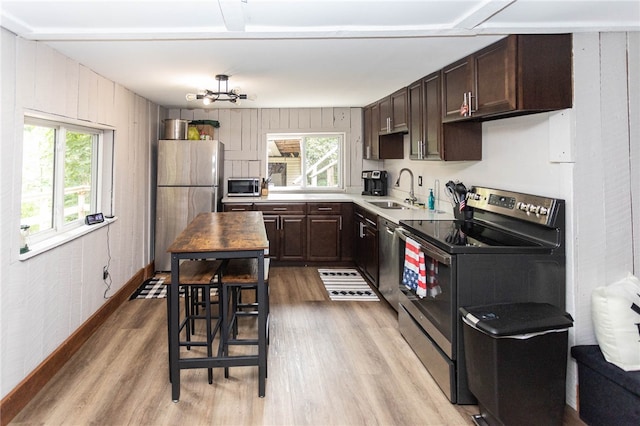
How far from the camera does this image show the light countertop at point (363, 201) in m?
3.61

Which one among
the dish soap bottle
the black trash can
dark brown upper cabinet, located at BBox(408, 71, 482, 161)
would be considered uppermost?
dark brown upper cabinet, located at BBox(408, 71, 482, 161)

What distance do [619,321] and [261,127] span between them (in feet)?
15.3

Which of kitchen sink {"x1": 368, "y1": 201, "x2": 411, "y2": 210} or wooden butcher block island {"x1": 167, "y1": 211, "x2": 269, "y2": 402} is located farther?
kitchen sink {"x1": 368, "y1": 201, "x2": 411, "y2": 210}

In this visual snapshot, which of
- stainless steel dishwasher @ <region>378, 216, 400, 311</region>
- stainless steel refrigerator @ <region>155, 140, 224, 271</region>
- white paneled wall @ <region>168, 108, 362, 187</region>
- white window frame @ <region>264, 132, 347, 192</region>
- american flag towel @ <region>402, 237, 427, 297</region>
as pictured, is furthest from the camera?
white window frame @ <region>264, 132, 347, 192</region>

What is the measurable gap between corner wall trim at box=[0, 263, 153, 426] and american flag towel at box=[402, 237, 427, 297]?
2.34m

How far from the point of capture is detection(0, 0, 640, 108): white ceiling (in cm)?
191

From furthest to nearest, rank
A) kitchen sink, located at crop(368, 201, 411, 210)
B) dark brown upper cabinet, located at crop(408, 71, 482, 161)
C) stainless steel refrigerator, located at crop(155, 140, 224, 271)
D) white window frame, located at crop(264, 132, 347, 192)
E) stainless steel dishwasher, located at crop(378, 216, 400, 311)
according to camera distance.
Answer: white window frame, located at crop(264, 132, 347, 192) → stainless steel refrigerator, located at crop(155, 140, 224, 271) → kitchen sink, located at crop(368, 201, 411, 210) → stainless steel dishwasher, located at crop(378, 216, 400, 311) → dark brown upper cabinet, located at crop(408, 71, 482, 161)

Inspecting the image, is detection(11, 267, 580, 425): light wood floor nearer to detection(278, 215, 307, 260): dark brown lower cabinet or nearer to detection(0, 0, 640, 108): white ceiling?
detection(278, 215, 307, 260): dark brown lower cabinet

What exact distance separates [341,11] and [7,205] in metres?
2.01

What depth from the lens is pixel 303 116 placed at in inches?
225

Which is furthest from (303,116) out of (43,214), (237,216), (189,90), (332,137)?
(43,214)

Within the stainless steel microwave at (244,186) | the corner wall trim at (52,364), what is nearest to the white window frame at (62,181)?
the corner wall trim at (52,364)

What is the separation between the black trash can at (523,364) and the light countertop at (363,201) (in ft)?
4.94

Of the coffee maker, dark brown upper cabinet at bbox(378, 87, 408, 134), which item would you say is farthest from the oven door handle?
the coffee maker
